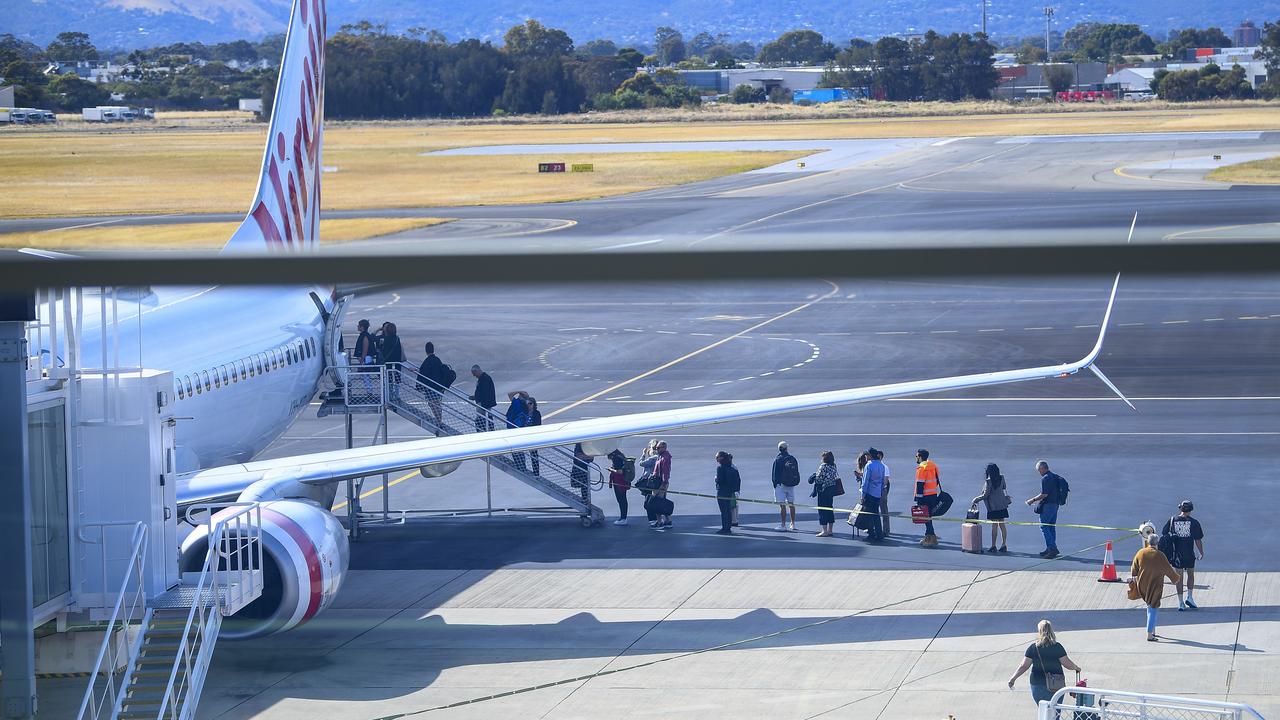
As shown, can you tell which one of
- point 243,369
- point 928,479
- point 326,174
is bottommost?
point 928,479

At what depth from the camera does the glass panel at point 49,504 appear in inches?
431

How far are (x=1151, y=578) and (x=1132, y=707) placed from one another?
236 cm

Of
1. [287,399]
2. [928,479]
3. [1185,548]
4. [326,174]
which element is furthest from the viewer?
[326,174]

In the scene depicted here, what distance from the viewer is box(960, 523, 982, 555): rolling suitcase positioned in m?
20.4

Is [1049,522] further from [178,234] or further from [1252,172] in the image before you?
[1252,172]

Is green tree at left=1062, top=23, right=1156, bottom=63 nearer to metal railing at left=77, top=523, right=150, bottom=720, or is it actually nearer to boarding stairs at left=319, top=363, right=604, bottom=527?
metal railing at left=77, top=523, right=150, bottom=720

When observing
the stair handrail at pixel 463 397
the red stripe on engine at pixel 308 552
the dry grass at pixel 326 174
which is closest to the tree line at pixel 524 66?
the stair handrail at pixel 463 397

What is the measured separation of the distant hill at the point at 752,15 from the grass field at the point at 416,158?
27.5 m

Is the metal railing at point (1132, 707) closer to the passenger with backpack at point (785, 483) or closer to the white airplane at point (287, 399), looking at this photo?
the white airplane at point (287, 399)

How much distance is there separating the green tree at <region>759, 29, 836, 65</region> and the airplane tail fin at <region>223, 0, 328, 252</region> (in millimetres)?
17680

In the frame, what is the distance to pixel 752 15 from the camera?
22.4 feet

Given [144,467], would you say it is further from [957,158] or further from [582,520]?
[957,158]

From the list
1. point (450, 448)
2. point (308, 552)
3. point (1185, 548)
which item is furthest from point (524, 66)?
point (1185, 548)

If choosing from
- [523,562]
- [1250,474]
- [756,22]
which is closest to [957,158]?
[1250,474]
